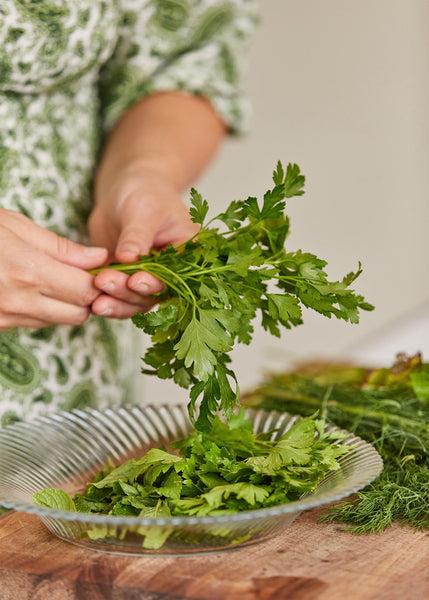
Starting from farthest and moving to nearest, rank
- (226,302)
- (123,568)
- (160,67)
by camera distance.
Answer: (160,67) → (226,302) → (123,568)

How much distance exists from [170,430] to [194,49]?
0.88m

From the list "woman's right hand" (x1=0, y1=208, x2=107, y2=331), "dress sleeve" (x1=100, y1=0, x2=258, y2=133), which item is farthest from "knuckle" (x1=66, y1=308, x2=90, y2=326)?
"dress sleeve" (x1=100, y1=0, x2=258, y2=133)

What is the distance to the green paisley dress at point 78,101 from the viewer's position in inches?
47.7

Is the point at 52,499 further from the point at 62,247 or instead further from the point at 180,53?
the point at 180,53

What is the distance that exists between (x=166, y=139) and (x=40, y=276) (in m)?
0.57

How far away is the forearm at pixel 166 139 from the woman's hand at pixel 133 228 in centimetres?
5

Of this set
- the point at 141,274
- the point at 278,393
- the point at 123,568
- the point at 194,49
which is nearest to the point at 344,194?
the point at 194,49

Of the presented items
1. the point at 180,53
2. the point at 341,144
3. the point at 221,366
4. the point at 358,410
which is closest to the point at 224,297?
the point at 221,366

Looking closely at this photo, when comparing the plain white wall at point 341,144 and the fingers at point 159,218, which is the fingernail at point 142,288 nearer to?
the fingers at point 159,218

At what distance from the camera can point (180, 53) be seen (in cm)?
161

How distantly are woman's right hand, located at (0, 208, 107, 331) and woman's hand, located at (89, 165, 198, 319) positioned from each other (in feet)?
0.11

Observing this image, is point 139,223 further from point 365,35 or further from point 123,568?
point 365,35

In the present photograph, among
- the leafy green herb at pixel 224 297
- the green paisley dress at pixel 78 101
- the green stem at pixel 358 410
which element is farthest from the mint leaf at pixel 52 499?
the green stem at pixel 358 410

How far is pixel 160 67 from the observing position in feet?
5.28
